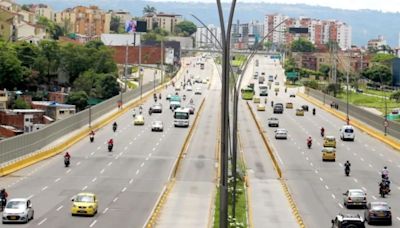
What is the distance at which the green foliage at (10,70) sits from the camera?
133 meters

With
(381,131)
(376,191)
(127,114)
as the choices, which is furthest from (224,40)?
(127,114)

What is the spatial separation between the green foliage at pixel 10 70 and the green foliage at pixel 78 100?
816 centimetres

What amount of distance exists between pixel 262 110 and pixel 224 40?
332 ft

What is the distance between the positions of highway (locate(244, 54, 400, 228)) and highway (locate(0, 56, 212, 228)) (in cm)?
737

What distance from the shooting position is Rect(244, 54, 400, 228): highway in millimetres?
44062

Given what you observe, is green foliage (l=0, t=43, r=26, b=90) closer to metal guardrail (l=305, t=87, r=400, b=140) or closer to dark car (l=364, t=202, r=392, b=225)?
metal guardrail (l=305, t=87, r=400, b=140)

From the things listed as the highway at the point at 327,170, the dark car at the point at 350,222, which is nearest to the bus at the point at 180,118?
the highway at the point at 327,170

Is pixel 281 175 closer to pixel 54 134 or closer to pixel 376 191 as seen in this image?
pixel 376 191

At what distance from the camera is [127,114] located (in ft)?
345

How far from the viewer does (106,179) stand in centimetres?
5453

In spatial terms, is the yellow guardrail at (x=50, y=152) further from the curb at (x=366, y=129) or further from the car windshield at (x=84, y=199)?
the curb at (x=366, y=129)

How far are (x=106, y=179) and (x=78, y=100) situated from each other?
80729 mm

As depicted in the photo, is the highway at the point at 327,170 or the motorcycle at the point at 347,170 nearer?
the highway at the point at 327,170

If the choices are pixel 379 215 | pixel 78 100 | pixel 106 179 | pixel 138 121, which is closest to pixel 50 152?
pixel 106 179
